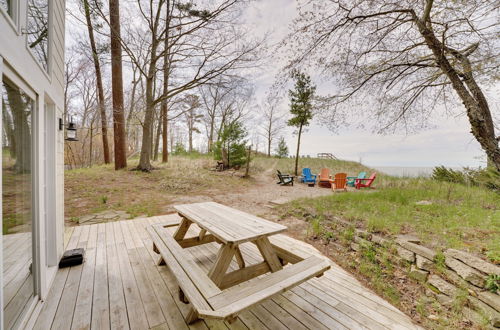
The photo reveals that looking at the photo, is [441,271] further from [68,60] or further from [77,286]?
[68,60]

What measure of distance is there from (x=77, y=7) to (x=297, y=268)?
10.5 meters

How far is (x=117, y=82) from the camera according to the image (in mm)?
8312

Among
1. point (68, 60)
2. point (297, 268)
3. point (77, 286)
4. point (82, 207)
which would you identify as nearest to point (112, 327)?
point (77, 286)

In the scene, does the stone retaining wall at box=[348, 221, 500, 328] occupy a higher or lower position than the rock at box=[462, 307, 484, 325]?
higher

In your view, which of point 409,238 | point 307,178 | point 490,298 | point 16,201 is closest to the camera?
point 16,201

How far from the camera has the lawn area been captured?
2.46 meters

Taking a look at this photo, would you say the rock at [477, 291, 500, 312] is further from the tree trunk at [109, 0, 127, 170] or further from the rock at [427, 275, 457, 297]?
the tree trunk at [109, 0, 127, 170]

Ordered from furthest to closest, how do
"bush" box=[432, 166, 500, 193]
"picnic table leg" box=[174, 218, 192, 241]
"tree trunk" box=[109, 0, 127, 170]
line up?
"tree trunk" box=[109, 0, 127, 170] → "bush" box=[432, 166, 500, 193] → "picnic table leg" box=[174, 218, 192, 241]

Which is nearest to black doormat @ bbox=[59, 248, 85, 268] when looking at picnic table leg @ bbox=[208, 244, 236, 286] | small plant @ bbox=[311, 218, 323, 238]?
picnic table leg @ bbox=[208, 244, 236, 286]

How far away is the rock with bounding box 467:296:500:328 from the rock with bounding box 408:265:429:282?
0.37m

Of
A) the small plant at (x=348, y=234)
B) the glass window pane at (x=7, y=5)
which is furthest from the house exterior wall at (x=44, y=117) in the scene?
the small plant at (x=348, y=234)

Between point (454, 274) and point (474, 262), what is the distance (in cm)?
22

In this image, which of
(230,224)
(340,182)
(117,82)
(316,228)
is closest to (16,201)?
(230,224)

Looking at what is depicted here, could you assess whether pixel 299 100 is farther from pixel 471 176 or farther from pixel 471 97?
pixel 471 176
